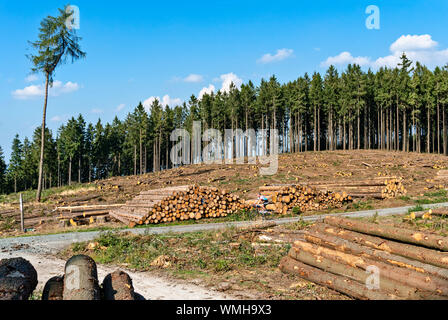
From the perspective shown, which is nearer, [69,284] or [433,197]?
[69,284]

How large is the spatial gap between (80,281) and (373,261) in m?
5.40

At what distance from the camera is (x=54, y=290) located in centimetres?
557

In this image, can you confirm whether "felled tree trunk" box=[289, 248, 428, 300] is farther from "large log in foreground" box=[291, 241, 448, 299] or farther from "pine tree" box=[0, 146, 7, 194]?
"pine tree" box=[0, 146, 7, 194]

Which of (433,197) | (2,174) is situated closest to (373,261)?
(433,197)

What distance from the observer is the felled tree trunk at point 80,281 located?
5188mm

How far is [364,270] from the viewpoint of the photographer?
6.62 meters

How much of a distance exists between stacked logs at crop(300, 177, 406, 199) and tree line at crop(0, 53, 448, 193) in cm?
4234

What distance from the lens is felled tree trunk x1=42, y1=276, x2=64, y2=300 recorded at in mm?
5477

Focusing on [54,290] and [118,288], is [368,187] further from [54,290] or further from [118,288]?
[54,290]

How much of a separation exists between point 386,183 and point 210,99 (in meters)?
54.5

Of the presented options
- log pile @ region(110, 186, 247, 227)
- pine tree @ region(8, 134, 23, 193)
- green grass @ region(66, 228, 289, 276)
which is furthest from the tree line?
green grass @ region(66, 228, 289, 276)

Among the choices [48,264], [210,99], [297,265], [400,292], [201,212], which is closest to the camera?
[400,292]
